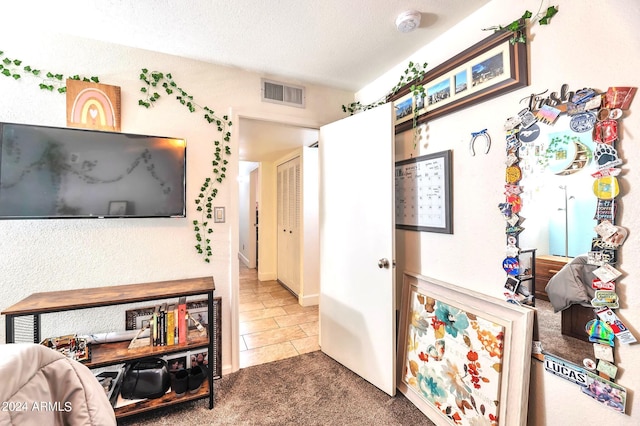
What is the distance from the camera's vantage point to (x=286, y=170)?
4.55 meters

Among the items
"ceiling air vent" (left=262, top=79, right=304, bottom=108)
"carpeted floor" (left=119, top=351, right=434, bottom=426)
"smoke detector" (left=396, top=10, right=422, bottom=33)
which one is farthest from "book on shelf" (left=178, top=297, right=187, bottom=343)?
"smoke detector" (left=396, top=10, right=422, bottom=33)

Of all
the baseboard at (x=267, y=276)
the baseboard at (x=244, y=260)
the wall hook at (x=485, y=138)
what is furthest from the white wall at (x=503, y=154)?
the baseboard at (x=244, y=260)

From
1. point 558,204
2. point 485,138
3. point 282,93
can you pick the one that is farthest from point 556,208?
point 282,93

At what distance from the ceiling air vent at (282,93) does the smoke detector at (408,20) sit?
39.9 inches

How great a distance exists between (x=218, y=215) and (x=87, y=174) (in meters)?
0.85

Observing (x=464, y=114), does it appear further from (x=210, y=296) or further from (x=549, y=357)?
(x=210, y=296)

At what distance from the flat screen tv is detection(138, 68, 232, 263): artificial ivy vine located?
0.57ft

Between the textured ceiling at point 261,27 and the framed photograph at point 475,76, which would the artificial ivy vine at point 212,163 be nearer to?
the textured ceiling at point 261,27

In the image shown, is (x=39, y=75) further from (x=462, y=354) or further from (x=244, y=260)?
(x=244, y=260)

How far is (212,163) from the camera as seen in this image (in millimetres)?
2141

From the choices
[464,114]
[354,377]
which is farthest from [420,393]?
[464,114]

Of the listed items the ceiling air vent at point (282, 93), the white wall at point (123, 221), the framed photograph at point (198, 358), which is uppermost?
the ceiling air vent at point (282, 93)

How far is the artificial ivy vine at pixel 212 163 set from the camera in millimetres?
2014

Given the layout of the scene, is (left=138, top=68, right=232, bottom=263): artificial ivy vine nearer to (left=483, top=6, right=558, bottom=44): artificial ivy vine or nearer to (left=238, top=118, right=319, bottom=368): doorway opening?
(left=238, top=118, right=319, bottom=368): doorway opening
